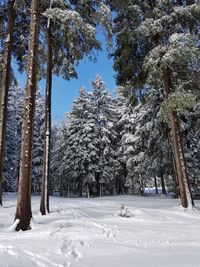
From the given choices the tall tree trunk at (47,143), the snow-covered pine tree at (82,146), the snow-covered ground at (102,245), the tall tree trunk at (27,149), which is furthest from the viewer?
the snow-covered pine tree at (82,146)

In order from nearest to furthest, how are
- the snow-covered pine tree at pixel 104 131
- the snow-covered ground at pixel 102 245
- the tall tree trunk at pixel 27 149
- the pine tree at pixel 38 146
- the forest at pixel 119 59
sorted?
1. the snow-covered ground at pixel 102 245
2. the tall tree trunk at pixel 27 149
3. the forest at pixel 119 59
4. the snow-covered pine tree at pixel 104 131
5. the pine tree at pixel 38 146

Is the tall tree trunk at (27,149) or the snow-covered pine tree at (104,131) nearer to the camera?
the tall tree trunk at (27,149)

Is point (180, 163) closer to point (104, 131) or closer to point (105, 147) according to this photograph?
point (105, 147)

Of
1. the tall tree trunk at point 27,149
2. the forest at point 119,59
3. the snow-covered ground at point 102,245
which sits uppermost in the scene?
the forest at point 119,59

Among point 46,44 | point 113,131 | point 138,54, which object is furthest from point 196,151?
point 46,44

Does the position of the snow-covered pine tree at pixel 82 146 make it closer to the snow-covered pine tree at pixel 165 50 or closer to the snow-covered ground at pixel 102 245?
the snow-covered pine tree at pixel 165 50

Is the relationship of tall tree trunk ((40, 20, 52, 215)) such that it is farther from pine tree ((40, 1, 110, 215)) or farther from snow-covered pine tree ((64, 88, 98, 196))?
snow-covered pine tree ((64, 88, 98, 196))

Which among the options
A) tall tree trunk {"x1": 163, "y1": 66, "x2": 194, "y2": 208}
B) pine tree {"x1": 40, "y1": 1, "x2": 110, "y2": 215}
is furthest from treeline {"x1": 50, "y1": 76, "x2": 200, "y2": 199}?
pine tree {"x1": 40, "y1": 1, "x2": 110, "y2": 215}

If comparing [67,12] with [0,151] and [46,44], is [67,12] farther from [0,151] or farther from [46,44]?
[0,151]

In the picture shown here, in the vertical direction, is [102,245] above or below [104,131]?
below

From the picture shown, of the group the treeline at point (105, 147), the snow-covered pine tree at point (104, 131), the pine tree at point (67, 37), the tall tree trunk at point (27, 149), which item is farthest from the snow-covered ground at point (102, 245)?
the snow-covered pine tree at point (104, 131)

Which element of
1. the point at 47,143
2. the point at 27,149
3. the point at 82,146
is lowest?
the point at 27,149

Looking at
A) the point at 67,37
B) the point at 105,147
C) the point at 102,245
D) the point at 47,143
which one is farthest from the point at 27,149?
the point at 105,147

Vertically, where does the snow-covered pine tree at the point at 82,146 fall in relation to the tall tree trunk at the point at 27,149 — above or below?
above
